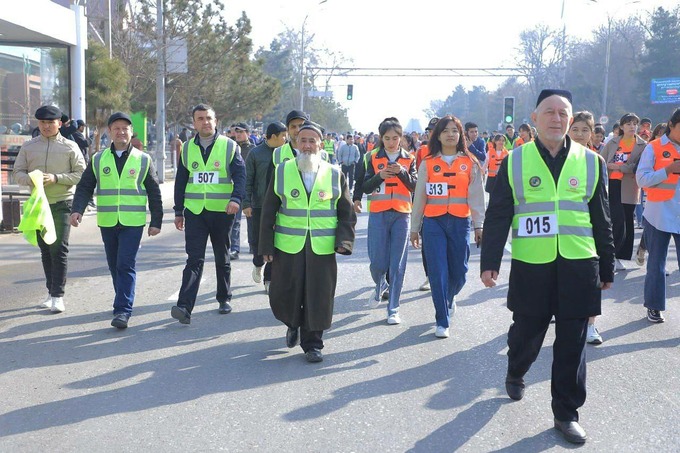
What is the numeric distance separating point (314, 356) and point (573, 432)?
2.26 metres

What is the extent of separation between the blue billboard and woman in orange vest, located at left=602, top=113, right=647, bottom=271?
47.0 metres

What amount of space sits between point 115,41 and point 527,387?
84.2ft

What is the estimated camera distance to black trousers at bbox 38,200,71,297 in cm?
802

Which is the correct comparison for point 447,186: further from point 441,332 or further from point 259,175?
point 259,175

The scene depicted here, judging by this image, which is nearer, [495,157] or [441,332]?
[441,332]

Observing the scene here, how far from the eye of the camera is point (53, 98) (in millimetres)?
19688

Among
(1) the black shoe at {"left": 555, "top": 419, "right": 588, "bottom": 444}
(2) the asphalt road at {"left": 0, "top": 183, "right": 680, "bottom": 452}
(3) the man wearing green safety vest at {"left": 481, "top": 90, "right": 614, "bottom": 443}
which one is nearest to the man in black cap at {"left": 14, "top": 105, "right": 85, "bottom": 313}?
(2) the asphalt road at {"left": 0, "top": 183, "right": 680, "bottom": 452}

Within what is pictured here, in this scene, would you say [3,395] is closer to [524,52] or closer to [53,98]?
[53,98]

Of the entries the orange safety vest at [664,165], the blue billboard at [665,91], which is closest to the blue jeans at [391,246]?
the orange safety vest at [664,165]

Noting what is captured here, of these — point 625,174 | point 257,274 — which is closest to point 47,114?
point 257,274

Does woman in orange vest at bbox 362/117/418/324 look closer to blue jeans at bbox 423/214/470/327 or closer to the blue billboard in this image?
blue jeans at bbox 423/214/470/327

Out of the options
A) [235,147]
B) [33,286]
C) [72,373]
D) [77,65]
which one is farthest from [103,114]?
[72,373]

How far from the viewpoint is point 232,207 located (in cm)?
756

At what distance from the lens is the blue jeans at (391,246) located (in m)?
7.70
